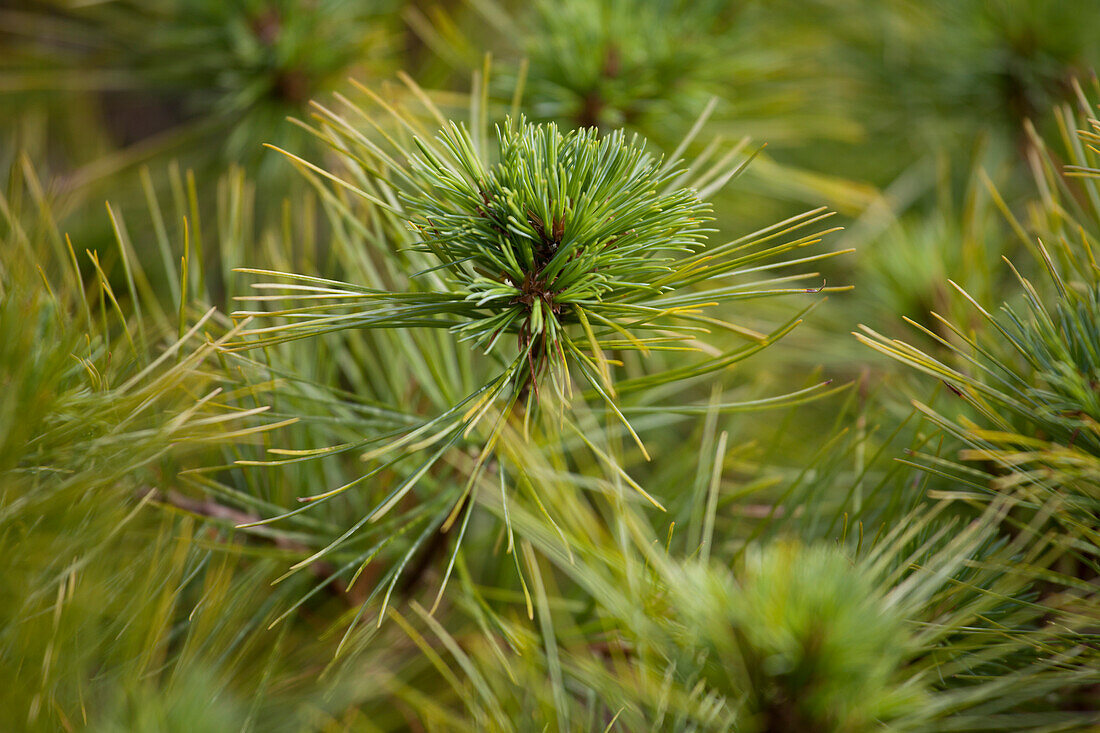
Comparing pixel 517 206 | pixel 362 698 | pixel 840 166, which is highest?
pixel 840 166

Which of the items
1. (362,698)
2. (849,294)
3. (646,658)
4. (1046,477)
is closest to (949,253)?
(849,294)

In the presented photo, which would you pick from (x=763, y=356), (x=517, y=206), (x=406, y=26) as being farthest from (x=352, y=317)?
(x=406, y=26)

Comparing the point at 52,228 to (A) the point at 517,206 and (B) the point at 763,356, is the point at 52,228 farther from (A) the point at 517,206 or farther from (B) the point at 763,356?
(B) the point at 763,356

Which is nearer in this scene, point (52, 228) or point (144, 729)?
point (144, 729)

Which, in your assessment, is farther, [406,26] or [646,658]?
[406,26]

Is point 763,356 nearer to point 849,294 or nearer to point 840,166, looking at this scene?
point 849,294

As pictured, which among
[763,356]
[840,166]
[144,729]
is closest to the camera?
[144,729]

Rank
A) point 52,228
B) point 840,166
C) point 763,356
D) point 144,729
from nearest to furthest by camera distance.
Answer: point 144,729
point 52,228
point 763,356
point 840,166

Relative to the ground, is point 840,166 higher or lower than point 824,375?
higher

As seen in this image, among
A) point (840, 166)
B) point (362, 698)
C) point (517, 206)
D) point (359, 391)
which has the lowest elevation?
point (362, 698)
